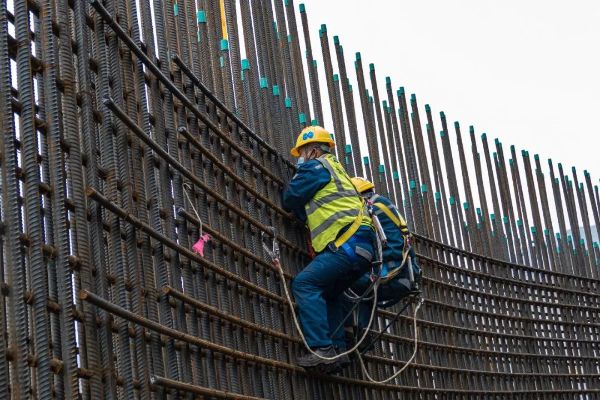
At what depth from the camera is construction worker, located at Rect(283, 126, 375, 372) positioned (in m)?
8.17

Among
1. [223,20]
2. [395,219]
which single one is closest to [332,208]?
[395,219]

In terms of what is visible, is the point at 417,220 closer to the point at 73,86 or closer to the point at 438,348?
the point at 438,348

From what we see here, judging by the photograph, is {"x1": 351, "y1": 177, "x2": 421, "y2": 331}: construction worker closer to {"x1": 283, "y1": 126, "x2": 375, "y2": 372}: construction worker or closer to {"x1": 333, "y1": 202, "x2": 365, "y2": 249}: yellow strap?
{"x1": 283, "y1": 126, "x2": 375, "y2": 372}: construction worker

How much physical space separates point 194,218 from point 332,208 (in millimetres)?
1626

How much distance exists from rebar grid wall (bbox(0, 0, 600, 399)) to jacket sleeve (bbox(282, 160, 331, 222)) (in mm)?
204

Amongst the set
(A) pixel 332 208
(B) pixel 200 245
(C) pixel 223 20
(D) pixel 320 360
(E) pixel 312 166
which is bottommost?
(D) pixel 320 360

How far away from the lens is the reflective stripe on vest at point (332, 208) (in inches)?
330

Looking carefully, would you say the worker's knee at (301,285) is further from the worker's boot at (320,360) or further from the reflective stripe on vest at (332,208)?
the worker's boot at (320,360)

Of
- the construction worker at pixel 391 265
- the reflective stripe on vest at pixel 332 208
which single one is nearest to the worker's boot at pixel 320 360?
the reflective stripe on vest at pixel 332 208

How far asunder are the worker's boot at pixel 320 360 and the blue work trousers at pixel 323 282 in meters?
0.04

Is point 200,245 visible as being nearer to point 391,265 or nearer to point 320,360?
point 320,360

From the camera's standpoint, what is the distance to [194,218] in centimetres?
700

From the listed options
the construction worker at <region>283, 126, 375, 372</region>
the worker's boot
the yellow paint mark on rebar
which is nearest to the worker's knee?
the construction worker at <region>283, 126, 375, 372</region>

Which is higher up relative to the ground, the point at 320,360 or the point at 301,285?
the point at 301,285
